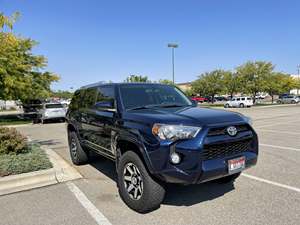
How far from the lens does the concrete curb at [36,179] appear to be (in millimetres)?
4674

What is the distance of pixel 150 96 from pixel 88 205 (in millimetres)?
2086

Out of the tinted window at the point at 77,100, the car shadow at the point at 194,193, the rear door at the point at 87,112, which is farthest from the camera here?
the tinted window at the point at 77,100

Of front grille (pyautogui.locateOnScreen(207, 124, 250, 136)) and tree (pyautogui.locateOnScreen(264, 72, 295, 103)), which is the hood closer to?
front grille (pyautogui.locateOnScreen(207, 124, 250, 136))

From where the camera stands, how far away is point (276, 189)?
4.39m

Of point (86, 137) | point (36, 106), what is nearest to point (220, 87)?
point (36, 106)

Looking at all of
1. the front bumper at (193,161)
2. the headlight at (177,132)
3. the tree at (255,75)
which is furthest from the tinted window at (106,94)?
the tree at (255,75)

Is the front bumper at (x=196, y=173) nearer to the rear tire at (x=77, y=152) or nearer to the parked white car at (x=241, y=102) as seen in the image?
the rear tire at (x=77, y=152)

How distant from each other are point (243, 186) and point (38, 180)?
382 cm

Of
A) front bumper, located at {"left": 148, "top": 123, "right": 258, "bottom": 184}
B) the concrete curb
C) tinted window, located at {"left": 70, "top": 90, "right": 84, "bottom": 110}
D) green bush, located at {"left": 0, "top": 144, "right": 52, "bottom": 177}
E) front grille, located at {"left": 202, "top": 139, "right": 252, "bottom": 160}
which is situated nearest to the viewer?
front bumper, located at {"left": 148, "top": 123, "right": 258, "bottom": 184}

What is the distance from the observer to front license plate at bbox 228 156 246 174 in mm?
3477

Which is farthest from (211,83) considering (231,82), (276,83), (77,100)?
(77,100)

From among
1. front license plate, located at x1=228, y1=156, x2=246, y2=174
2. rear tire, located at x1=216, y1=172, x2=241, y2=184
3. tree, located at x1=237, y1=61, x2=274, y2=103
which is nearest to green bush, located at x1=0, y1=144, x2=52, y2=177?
rear tire, located at x1=216, y1=172, x2=241, y2=184

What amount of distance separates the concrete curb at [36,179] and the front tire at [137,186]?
1788 mm

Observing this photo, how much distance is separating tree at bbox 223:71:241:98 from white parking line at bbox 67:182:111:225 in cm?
4465
